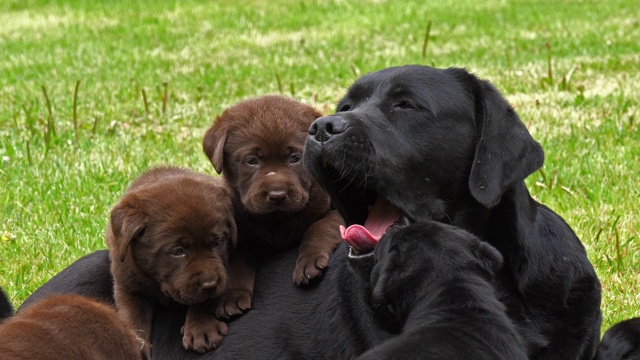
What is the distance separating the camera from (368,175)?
13.6 ft

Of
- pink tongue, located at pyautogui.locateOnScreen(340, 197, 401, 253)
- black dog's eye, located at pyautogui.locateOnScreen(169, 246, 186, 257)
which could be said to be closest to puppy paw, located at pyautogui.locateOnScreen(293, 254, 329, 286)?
pink tongue, located at pyautogui.locateOnScreen(340, 197, 401, 253)

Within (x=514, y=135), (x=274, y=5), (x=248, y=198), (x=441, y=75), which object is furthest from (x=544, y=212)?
(x=274, y=5)

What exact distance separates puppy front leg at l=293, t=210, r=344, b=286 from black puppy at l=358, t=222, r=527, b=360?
560 mm

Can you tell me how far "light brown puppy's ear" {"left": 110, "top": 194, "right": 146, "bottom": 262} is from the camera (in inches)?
186

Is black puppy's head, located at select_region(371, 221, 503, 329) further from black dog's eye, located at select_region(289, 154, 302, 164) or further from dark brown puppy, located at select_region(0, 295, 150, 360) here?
black dog's eye, located at select_region(289, 154, 302, 164)

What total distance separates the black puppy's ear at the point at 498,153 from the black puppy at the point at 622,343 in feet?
2.81

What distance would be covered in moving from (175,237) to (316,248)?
64 cm

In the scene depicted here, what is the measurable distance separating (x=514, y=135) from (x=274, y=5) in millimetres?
15355

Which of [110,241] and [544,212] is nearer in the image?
[544,212]

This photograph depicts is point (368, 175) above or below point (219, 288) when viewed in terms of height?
above

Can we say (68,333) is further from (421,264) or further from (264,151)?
(264,151)

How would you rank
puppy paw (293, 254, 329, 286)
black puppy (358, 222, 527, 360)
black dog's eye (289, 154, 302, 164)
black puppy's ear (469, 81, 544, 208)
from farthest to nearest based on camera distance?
black dog's eye (289, 154, 302, 164), puppy paw (293, 254, 329, 286), black puppy's ear (469, 81, 544, 208), black puppy (358, 222, 527, 360)

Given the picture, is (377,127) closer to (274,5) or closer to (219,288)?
(219,288)

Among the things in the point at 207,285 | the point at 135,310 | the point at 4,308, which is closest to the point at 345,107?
the point at 207,285
